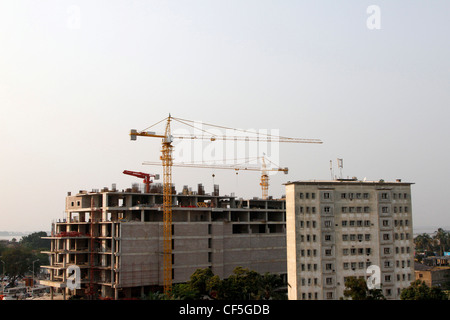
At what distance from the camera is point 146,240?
10525cm

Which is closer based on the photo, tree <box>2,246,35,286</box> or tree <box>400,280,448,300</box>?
tree <box>400,280,448,300</box>

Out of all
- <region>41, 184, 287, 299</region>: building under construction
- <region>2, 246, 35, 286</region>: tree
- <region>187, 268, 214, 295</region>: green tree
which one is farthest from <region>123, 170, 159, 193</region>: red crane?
<region>2, 246, 35, 286</region>: tree

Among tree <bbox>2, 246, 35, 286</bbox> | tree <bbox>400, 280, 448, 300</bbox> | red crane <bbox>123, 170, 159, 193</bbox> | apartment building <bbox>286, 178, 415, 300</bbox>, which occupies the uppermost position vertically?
red crane <bbox>123, 170, 159, 193</bbox>

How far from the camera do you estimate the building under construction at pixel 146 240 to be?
103750mm

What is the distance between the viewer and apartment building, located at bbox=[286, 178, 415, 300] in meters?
82.6

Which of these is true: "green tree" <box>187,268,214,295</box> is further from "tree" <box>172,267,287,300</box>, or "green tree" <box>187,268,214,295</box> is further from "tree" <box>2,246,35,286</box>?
"tree" <box>2,246,35,286</box>

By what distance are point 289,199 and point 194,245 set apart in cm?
3423

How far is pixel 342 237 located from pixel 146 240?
43064 mm

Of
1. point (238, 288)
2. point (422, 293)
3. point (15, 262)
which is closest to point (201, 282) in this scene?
point (238, 288)

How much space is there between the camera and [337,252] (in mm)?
84125

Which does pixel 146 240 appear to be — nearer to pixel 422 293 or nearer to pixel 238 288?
pixel 238 288

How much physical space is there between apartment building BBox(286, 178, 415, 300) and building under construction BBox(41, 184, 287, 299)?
32.2 m
